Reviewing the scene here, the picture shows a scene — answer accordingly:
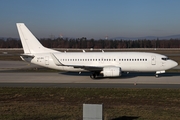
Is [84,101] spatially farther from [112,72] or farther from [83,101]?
[112,72]

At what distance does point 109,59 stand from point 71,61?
4539 mm

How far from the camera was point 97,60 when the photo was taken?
34719 millimetres

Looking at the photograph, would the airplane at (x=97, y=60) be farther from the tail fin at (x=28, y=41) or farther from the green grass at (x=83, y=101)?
the green grass at (x=83, y=101)

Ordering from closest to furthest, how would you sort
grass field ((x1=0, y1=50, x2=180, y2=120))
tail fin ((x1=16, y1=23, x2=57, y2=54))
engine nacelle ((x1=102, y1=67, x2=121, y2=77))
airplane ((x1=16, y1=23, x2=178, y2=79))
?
grass field ((x1=0, y1=50, x2=180, y2=120)) → engine nacelle ((x1=102, y1=67, x2=121, y2=77)) → airplane ((x1=16, y1=23, x2=178, y2=79)) → tail fin ((x1=16, y1=23, x2=57, y2=54))

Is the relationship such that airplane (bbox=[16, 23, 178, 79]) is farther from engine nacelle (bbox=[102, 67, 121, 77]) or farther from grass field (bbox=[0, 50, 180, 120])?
grass field (bbox=[0, 50, 180, 120])

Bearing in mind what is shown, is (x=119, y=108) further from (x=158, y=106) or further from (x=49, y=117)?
(x=49, y=117)

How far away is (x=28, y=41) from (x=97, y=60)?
887 centimetres

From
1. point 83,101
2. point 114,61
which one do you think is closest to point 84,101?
point 83,101

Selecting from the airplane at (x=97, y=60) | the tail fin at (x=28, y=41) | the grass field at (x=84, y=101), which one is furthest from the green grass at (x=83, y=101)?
the tail fin at (x=28, y=41)

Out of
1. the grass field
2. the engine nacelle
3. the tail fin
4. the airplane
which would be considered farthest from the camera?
the tail fin

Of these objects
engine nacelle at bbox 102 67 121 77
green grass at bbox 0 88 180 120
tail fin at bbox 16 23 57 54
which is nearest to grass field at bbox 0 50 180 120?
green grass at bbox 0 88 180 120

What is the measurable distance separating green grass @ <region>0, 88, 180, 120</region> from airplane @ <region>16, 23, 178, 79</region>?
28.4ft

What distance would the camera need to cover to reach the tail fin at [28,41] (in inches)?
1437

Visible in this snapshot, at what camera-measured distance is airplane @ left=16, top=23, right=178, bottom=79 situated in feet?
111
